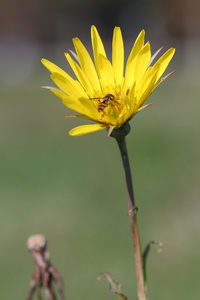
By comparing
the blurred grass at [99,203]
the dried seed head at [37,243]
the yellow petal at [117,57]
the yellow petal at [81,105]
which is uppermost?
the yellow petal at [117,57]

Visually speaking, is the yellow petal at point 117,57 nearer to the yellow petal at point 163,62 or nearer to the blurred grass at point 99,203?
the yellow petal at point 163,62

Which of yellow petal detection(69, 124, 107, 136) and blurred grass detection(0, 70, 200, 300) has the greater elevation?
yellow petal detection(69, 124, 107, 136)

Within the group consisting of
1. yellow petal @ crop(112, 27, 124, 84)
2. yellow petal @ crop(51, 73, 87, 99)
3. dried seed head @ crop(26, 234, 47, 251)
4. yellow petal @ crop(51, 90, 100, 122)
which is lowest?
dried seed head @ crop(26, 234, 47, 251)

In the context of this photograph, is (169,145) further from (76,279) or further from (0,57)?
(0,57)

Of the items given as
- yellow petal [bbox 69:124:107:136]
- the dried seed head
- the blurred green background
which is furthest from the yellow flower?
the blurred green background

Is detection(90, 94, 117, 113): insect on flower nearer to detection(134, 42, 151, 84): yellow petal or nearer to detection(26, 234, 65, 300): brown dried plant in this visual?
detection(134, 42, 151, 84): yellow petal

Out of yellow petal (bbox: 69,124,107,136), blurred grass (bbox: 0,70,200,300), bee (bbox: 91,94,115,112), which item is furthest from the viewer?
blurred grass (bbox: 0,70,200,300)

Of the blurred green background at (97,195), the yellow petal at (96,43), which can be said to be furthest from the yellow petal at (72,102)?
Answer: the blurred green background at (97,195)

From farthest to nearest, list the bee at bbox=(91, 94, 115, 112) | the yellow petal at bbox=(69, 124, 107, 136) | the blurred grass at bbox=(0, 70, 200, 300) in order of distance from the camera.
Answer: the blurred grass at bbox=(0, 70, 200, 300)
the bee at bbox=(91, 94, 115, 112)
the yellow petal at bbox=(69, 124, 107, 136)

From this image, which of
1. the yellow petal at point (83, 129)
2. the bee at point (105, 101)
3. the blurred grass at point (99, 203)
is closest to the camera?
the yellow petal at point (83, 129)
